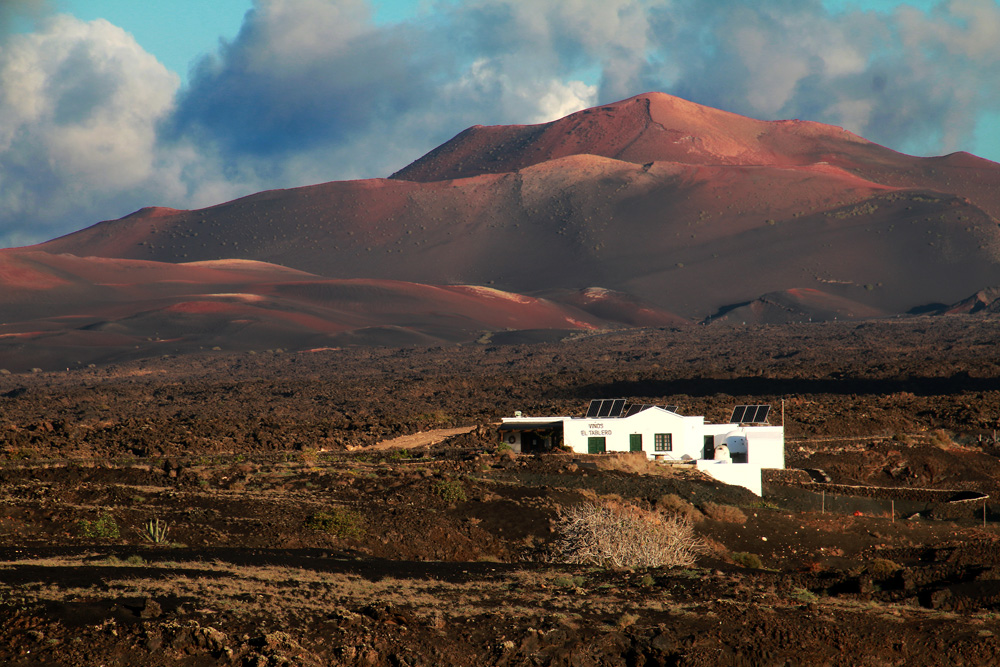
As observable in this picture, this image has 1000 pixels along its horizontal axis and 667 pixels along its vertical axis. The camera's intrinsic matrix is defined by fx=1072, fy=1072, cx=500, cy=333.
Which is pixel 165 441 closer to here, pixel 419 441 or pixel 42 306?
pixel 419 441

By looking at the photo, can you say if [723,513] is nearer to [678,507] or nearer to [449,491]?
[678,507]

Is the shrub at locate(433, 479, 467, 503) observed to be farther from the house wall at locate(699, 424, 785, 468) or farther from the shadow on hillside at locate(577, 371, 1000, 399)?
the shadow on hillside at locate(577, 371, 1000, 399)

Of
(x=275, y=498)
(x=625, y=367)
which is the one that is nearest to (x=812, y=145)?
(x=625, y=367)

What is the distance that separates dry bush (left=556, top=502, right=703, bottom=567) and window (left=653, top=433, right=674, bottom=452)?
34.7ft

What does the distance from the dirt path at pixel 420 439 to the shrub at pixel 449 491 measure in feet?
48.5

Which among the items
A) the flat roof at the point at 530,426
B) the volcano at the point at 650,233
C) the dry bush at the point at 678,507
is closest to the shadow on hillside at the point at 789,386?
the flat roof at the point at 530,426

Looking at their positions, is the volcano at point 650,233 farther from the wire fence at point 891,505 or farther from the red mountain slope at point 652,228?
the wire fence at point 891,505

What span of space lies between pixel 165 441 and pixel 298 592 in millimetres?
26916

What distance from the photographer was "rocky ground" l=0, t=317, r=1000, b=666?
11594 millimetres

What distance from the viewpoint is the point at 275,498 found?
23.4m

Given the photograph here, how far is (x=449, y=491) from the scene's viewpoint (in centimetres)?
2481

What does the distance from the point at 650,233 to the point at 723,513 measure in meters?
127

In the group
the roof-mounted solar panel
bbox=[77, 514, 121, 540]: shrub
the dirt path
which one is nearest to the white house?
the roof-mounted solar panel

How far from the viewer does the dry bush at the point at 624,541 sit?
19234 millimetres
